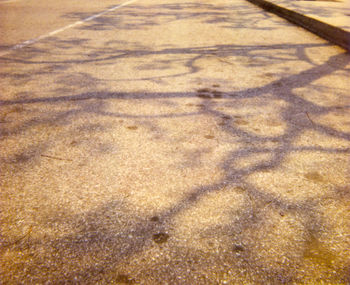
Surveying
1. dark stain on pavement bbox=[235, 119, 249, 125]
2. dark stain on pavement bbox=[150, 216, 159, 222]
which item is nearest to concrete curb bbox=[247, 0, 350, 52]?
dark stain on pavement bbox=[235, 119, 249, 125]

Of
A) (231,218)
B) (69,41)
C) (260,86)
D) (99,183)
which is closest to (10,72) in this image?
(69,41)

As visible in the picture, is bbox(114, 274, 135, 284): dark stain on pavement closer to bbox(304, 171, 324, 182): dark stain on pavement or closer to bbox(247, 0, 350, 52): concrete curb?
bbox(304, 171, 324, 182): dark stain on pavement

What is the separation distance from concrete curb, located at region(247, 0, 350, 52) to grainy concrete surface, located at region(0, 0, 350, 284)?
148cm

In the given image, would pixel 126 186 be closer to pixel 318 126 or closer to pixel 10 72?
pixel 318 126

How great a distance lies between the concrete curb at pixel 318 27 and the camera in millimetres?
4946

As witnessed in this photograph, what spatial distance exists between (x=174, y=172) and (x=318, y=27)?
5346 mm

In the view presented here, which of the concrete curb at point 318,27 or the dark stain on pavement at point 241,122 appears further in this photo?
the concrete curb at point 318,27

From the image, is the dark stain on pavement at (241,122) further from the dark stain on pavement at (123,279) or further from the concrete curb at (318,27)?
the concrete curb at (318,27)

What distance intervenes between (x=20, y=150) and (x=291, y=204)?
1777mm

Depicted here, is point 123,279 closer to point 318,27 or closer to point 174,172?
point 174,172

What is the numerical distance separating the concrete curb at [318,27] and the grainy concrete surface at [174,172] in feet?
4.86

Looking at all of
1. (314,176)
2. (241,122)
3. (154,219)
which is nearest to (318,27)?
(241,122)

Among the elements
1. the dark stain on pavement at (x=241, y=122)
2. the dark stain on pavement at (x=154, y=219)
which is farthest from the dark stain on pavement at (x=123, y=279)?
the dark stain on pavement at (x=241, y=122)

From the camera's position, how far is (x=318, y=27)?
585 cm
